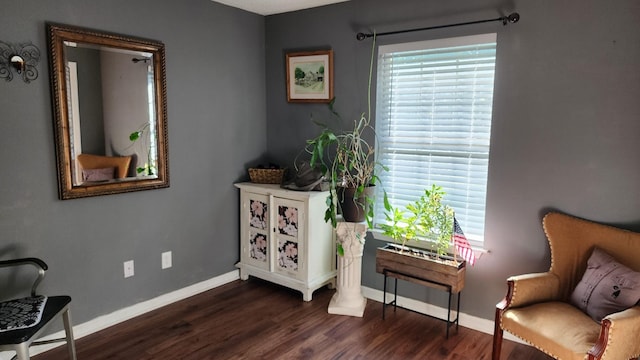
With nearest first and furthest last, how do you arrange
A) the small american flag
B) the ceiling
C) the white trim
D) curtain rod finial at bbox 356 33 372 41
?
the white trim
the small american flag
curtain rod finial at bbox 356 33 372 41
the ceiling

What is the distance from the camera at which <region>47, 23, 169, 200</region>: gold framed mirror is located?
8.34ft

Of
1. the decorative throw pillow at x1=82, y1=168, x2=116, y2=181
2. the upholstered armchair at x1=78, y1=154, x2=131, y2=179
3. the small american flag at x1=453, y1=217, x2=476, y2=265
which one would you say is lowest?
the small american flag at x1=453, y1=217, x2=476, y2=265

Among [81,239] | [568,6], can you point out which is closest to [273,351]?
[81,239]

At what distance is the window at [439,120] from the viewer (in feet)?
9.11

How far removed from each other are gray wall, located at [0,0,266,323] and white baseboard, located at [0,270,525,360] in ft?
0.16

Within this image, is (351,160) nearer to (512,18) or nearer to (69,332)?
(512,18)

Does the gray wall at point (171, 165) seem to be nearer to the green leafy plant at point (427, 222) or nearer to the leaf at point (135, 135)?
the leaf at point (135, 135)

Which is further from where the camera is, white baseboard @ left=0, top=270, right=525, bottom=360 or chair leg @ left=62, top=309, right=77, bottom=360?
white baseboard @ left=0, top=270, right=525, bottom=360

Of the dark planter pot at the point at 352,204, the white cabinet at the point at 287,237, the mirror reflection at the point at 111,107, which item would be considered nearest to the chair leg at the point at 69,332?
the mirror reflection at the point at 111,107

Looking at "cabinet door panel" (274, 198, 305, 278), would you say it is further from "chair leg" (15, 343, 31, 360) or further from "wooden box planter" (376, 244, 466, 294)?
"chair leg" (15, 343, 31, 360)

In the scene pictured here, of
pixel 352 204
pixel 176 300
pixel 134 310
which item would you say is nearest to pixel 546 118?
pixel 352 204

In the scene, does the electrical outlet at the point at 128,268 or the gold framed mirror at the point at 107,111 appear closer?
the gold framed mirror at the point at 107,111

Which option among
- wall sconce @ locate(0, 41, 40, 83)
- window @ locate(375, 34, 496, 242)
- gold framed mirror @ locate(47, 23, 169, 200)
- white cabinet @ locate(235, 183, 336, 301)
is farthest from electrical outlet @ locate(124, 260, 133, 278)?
window @ locate(375, 34, 496, 242)

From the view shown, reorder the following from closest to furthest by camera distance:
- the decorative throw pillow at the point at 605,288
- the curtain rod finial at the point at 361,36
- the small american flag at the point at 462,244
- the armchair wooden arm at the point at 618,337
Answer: the armchair wooden arm at the point at 618,337, the decorative throw pillow at the point at 605,288, the small american flag at the point at 462,244, the curtain rod finial at the point at 361,36
